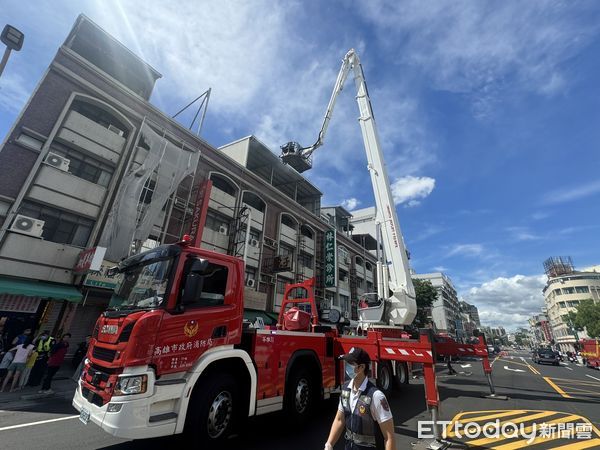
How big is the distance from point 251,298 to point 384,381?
13.4 meters

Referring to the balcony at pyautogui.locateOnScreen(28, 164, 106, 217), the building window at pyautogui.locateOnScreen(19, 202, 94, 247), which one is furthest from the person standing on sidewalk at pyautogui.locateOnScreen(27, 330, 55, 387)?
the balcony at pyautogui.locateOnScreen(28, 164, 106, 217)

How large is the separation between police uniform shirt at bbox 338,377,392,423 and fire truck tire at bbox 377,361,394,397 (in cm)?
687

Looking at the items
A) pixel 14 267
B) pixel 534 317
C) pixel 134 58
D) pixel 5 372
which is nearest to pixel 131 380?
pixel 5 372

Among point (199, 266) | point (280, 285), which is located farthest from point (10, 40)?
point (280, 285)

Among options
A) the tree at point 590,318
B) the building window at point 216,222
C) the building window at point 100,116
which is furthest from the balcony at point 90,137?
the tree at point 590,318

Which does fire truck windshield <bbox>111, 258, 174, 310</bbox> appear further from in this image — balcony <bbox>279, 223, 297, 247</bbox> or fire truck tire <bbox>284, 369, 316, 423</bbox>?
balcony <bbox>279, 223, 297, 247</bbox>

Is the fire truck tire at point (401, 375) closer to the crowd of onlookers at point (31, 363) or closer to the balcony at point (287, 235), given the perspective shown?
the crowd of onlookers at point (31, 363)

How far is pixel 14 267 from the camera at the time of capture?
12828mm

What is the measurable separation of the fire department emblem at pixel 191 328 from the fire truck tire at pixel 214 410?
0.84 meters

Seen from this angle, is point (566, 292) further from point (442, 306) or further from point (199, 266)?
point (199, 266)

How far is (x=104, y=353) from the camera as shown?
4.43m

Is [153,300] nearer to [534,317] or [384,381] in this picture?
[384,381]

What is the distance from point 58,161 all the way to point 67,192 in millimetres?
1558

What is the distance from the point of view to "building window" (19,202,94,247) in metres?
14.0
